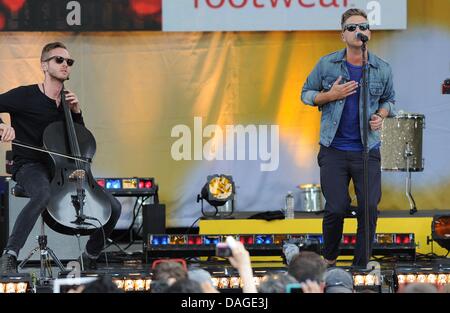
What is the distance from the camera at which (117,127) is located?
12.2 meters

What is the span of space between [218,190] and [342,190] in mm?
A: 2422

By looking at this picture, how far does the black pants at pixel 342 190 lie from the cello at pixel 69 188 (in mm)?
1800

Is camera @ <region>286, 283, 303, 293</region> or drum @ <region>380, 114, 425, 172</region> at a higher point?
drum @ <region>380, 114, 425, 172</region>

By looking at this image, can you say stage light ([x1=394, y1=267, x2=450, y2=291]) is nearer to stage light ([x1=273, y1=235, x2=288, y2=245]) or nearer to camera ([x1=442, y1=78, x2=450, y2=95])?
stage light ([x1=273, y1=235, x2=288, y2=245])

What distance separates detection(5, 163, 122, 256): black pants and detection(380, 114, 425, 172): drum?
3402 millimetres

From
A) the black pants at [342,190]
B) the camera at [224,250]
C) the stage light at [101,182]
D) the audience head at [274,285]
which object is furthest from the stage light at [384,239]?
the audience head at [274,285]

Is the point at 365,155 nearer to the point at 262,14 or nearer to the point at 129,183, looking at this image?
the point at 129,183

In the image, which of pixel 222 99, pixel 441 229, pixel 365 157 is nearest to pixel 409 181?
pixel 441 229

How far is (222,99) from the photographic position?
12.1 m

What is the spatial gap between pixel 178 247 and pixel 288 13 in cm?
301

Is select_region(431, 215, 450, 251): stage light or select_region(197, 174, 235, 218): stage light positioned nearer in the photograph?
select_region(431, 215, 450, 251): stage light

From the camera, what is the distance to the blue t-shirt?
29.9 feet

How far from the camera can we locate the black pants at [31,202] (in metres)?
9.06

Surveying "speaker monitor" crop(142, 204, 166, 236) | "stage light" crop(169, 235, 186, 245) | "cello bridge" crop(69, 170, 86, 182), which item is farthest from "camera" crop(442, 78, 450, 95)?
"cello bridge" crop(69, 170, 86, 182)
